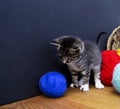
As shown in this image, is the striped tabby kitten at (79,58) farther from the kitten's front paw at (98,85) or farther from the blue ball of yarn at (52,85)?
the blue ball of yarn at (52,85)

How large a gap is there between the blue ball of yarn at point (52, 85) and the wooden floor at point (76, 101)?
4 centimetres

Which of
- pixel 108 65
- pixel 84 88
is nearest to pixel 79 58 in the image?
pixel 84 88

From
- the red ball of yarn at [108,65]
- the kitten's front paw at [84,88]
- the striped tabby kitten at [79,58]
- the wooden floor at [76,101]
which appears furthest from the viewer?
the red ball of yarn at [108,65]

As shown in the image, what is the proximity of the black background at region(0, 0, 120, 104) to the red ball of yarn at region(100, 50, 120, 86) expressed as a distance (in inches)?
10.2

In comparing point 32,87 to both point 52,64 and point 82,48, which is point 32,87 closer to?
point 52,64

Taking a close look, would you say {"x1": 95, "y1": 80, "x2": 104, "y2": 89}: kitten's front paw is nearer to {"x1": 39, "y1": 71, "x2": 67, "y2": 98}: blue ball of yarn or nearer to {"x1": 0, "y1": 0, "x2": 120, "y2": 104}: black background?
{"x1": 0, "y1": 0, "x2": 120, "y2": 104}: black background

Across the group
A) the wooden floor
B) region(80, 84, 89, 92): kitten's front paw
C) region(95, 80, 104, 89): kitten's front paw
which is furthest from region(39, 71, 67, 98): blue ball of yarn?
region(95, 80, 104, 89): kitten's front paw

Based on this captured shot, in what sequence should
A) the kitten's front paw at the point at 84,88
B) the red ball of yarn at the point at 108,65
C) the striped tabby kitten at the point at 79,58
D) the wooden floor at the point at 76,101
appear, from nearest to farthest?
1. the wooden floor at the point at 76,101
2. the striped tabby kitten at the point at 79,58
3. the kitten's front paw at the point at 84,88
4. the red ball of yarn at the point at 108,65

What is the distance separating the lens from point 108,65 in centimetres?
166

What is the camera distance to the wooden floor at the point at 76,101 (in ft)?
4.07

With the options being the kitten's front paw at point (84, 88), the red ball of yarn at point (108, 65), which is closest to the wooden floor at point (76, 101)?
the kitten's front paw at point (84, 88)

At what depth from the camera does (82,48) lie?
56.1 inches

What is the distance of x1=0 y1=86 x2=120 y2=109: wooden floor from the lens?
124cm

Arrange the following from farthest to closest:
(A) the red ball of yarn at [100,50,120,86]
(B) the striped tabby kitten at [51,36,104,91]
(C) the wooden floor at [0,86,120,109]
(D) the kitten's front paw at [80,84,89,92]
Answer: (A) the red ball of yarn at [100,50,120,86] < (D) the kitten's front paw at [80,84,89,92] < (B) the striped tabby kitten at [51,36,104,91] < (C) the wooden floor at [0,86,120,109]
